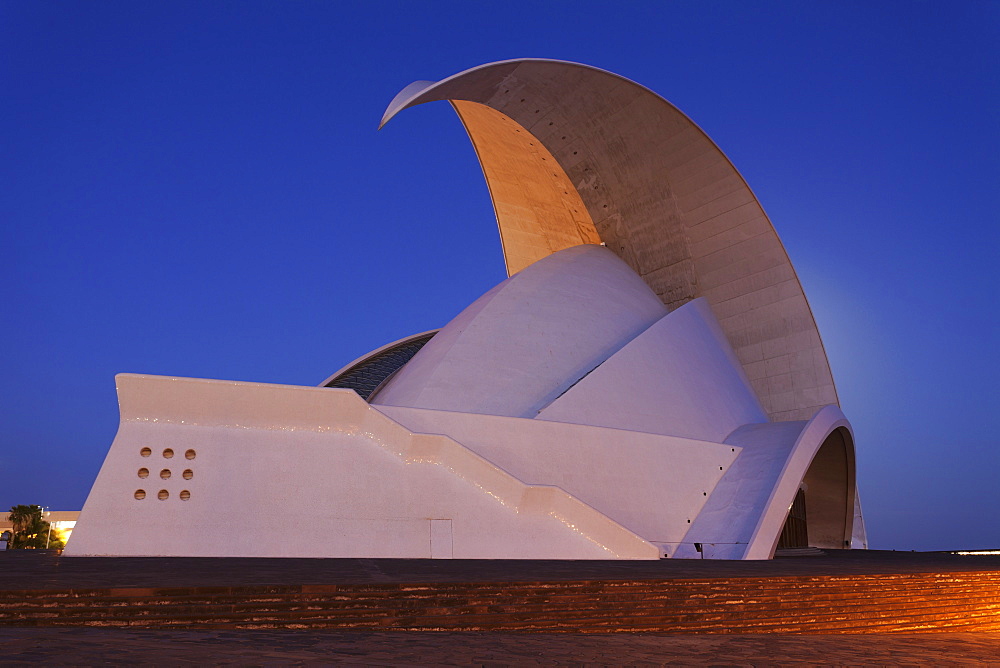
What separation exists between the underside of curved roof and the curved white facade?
0.15 feet

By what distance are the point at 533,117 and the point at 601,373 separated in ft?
22.4

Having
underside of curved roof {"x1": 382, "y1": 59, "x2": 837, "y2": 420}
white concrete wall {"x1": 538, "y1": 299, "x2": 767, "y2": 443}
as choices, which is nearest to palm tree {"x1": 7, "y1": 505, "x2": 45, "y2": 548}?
underside of curved roof {"x1": 382, "y1": 59, "x2": 837, "y2": 420}

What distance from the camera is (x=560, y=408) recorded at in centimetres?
1292

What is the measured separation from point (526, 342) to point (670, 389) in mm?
2738

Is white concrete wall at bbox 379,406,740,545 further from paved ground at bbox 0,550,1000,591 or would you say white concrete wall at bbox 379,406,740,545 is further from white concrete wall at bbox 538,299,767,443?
paved ground at bbox 0,550,1000,591

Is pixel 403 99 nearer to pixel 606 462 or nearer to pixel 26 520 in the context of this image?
pixel 606 462

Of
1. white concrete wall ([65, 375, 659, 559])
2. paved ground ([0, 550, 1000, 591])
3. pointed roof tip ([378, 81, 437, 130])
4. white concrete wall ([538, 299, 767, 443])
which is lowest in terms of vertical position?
paved ground ([0, 550, 1000, 591])

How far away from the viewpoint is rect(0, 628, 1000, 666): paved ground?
10.3 ft

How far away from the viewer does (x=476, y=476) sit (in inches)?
403

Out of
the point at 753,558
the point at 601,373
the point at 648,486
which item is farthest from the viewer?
the point at 601,373

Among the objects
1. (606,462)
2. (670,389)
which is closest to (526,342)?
(670,389)

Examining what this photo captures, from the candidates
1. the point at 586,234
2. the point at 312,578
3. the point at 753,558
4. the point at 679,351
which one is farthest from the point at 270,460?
the point at 586,234

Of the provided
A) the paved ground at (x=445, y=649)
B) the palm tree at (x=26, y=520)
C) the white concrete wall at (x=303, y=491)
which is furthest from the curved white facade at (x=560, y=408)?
the palm tree at (x=26, y=520)

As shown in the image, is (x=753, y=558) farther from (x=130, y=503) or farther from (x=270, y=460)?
(x=130, y=503)
